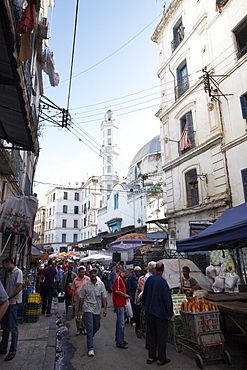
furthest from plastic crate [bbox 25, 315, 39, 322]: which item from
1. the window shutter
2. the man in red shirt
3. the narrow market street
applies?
the window shutter

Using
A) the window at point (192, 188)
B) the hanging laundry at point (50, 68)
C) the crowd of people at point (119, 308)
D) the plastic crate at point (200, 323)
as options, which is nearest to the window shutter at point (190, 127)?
the window at point (192, 188)

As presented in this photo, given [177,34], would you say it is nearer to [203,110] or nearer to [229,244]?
[203,110]

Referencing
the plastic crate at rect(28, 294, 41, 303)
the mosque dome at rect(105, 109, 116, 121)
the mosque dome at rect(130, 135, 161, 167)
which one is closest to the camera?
the plastic crate at rect(28, 294, 41, 303)

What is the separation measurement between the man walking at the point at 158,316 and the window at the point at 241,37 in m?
11.7

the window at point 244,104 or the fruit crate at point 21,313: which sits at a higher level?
the window at point 244,104

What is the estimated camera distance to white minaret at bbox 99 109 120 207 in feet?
134

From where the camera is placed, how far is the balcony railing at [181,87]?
16.4 m

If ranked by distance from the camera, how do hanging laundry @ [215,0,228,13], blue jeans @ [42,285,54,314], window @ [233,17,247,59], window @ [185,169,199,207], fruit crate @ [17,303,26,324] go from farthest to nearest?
window @ [185,169,199,207] < hanging laundry @ [215,0,228,13] < window @ [233,17,247,59] < blue jeans @ [42,285,54,314] < fruit crate @ [17,303,26,324]

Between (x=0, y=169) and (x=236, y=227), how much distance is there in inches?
254

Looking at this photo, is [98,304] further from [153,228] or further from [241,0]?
[153,228]

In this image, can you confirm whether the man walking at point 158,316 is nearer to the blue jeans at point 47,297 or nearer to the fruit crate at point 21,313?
the fruit crate at point 21,313

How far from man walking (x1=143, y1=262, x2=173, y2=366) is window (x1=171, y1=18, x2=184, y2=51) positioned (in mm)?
17055

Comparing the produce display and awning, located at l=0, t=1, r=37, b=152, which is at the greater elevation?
awning, located at l=0, t=1, r=37, b=152

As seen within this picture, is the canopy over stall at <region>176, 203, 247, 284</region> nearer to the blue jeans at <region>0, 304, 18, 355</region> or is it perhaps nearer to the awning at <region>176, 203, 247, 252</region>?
the awning at <region>176, 203, 247, 252</region>
